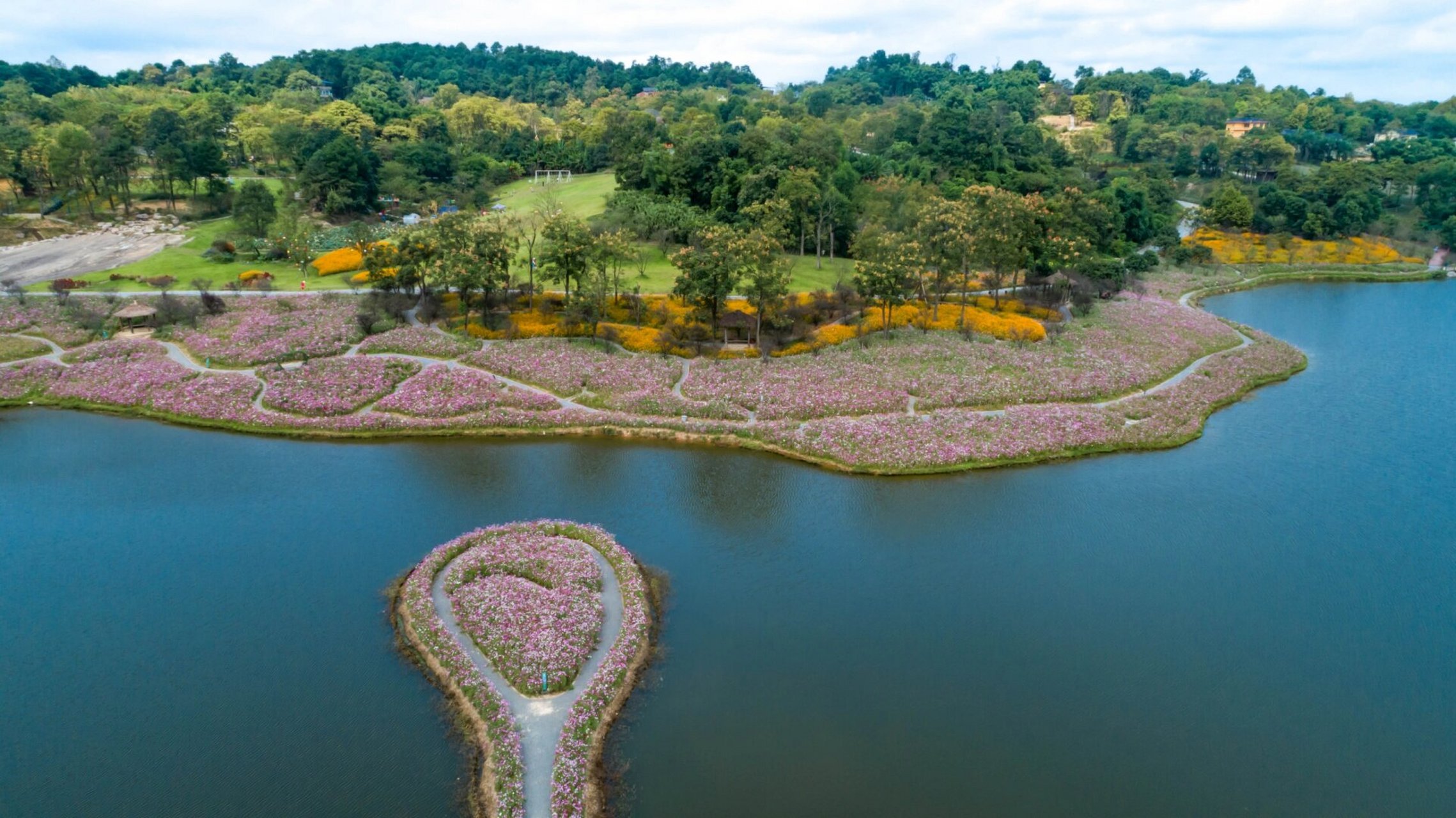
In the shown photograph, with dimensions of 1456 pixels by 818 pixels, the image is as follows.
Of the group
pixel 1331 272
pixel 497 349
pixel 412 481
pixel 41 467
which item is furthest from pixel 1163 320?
pixel 41 467

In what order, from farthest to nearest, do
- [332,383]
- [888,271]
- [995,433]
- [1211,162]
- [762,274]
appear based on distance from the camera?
[1211,162]
[888,271]
[762,274]
[332,383]
[995,433]

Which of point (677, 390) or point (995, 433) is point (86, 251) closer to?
point (677, 390)

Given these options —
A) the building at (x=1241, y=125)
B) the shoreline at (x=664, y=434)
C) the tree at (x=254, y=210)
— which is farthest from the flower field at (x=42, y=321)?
the building at (x=1241, y=125)

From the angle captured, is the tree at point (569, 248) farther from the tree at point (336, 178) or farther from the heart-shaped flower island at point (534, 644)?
the tree at point (336, 178)

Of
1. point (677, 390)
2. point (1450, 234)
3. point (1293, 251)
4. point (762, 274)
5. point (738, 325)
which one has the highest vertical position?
point (1450, 234)

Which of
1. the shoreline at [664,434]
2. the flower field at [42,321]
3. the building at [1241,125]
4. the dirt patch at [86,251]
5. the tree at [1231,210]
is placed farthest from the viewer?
the building at [1241,125]

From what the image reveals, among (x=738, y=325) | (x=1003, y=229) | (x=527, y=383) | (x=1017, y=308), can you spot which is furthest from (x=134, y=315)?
(x=1017, y=308)

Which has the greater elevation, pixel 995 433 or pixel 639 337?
pixel 639 337
